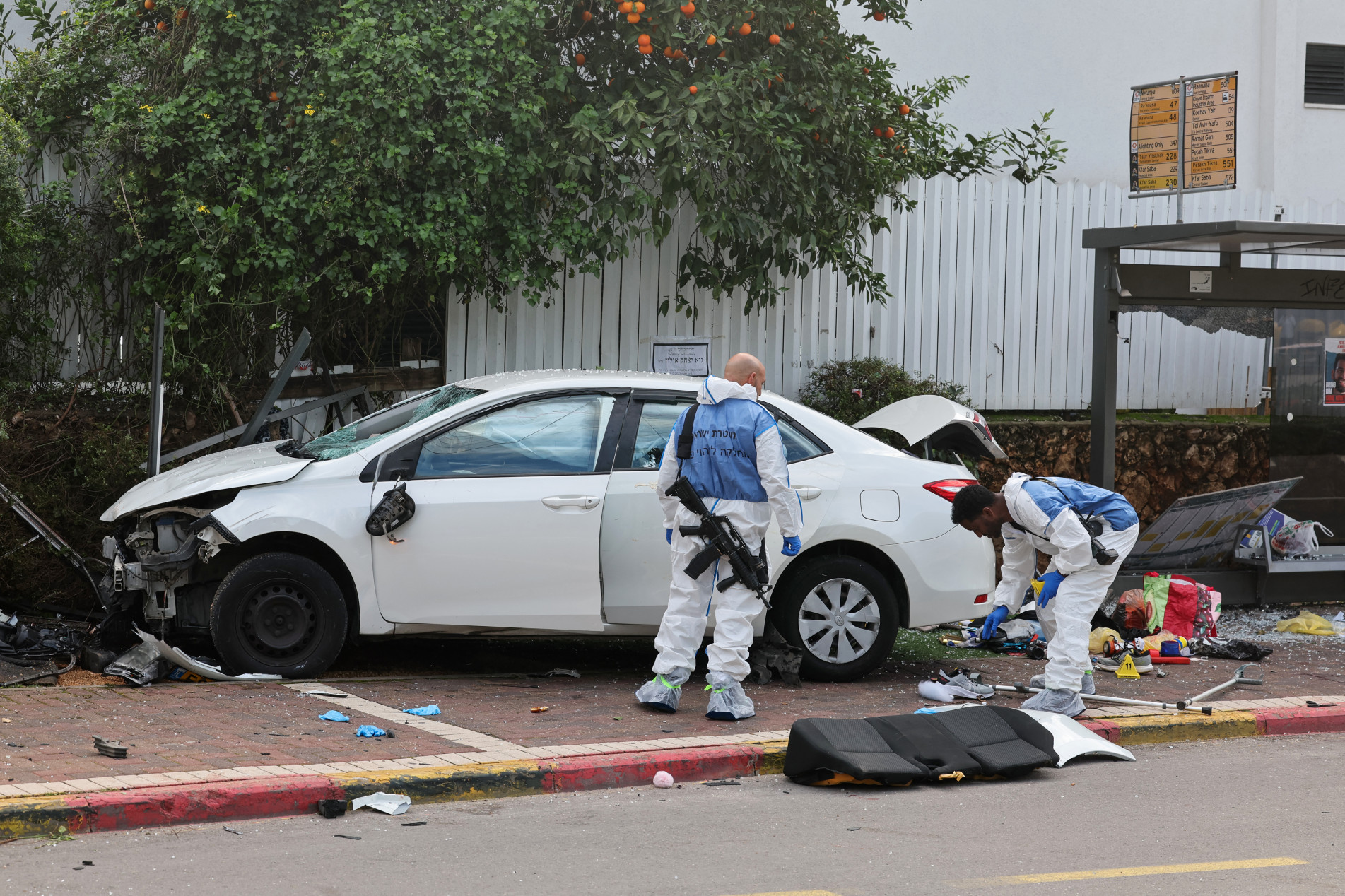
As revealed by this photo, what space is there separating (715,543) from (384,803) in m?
2.08

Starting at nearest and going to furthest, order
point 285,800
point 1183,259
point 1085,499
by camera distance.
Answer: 1. point 285,800
2. point 1085,499
3. point 1183,259

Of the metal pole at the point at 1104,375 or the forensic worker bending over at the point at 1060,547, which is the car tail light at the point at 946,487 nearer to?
the forensic worker bending over at the point at 1060,547

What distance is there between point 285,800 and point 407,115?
16.8 feet

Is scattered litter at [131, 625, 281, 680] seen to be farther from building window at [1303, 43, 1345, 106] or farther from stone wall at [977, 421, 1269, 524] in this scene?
building window at [1303, 43, 1345, 106]

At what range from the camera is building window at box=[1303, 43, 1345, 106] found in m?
17.4

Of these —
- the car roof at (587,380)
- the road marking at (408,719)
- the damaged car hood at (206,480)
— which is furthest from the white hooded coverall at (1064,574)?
the damaged car hood at (206,480)

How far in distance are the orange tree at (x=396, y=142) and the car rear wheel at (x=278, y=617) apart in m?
2.74

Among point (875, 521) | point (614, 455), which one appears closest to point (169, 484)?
point (614, 455)

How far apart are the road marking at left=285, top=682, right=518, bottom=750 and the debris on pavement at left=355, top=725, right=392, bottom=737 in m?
0.22

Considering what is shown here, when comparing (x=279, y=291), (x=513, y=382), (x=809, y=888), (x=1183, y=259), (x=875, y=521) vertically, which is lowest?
(x=809, y=888)

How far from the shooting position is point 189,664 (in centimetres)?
719

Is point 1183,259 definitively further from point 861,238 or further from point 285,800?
point 285,800

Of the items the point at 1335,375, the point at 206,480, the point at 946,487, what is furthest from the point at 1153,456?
the point at 206,480

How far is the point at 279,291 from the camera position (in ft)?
31.4
